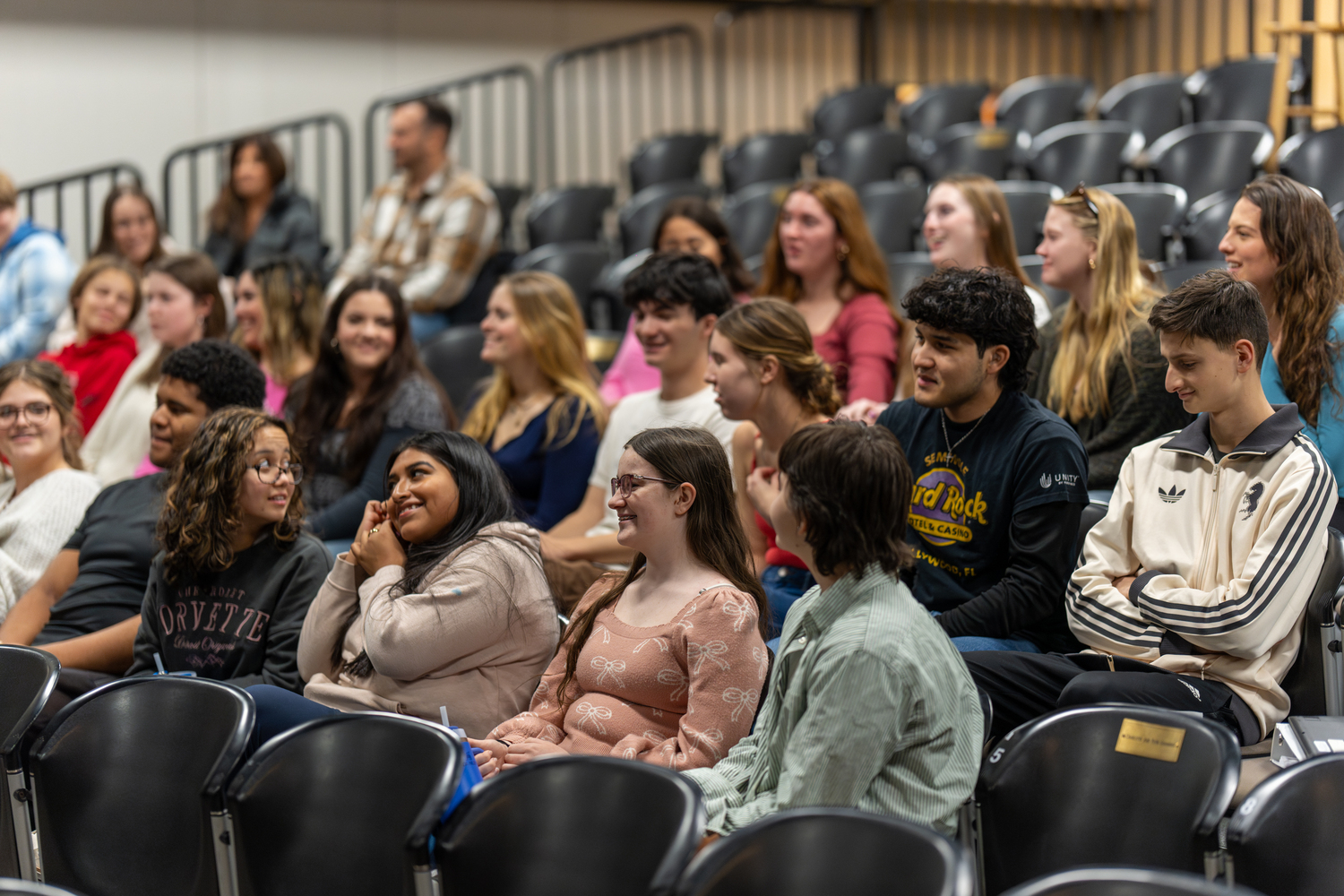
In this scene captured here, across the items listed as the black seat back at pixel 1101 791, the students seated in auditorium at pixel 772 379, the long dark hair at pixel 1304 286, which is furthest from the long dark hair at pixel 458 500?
the long dark hair at pixel 1304 286

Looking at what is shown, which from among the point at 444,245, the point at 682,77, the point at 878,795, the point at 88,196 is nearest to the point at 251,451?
the point at 878,795

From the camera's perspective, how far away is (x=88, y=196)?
21.8 ft

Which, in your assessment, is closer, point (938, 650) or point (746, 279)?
point (938, 650)

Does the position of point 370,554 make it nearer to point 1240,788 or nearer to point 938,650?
point 938,650

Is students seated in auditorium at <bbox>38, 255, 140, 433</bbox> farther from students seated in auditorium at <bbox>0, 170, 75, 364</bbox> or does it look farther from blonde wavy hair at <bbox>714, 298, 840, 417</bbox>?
blonde wavy hair at <bbox>714, 298, 840, 417</bbox>

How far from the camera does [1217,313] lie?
2.33 metres

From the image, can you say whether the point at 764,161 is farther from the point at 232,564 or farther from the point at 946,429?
the point at 232,564

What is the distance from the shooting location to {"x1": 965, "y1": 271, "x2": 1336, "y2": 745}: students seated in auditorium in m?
2.27

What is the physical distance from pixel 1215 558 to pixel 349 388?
8.12ft

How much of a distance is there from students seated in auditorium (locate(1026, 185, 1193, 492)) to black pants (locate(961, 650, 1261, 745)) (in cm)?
76

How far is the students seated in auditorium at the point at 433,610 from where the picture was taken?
7.99ft

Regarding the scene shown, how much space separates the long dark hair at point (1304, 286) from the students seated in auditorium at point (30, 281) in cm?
434

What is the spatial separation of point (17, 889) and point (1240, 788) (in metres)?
1.77

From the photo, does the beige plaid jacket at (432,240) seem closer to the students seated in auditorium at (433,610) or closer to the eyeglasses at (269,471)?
the eyeglasses at (269,471)
